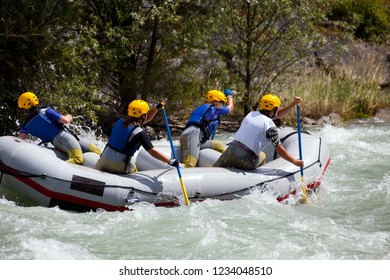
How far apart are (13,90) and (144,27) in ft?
11.4

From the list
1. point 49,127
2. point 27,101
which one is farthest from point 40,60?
point 49,127

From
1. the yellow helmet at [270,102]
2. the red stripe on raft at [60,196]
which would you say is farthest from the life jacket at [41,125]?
the yellow helmet at [270,102]

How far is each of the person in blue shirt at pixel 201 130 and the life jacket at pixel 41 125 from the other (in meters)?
1.84

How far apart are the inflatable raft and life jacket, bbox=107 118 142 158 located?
1.11 feet

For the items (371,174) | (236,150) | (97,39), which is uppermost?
(97,39)

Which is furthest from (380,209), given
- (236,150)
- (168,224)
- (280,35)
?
(280,35)

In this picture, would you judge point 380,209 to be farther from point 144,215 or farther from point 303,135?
point 144,215

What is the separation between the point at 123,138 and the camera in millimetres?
8789

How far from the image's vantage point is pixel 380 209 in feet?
30.0

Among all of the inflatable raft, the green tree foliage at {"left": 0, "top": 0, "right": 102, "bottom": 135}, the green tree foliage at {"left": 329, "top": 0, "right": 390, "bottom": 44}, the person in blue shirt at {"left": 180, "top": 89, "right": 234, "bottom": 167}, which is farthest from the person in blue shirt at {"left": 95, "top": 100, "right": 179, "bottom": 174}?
the green tree foliage at {"left": 329, "top": 0, "right": 390, "bottom": 44}

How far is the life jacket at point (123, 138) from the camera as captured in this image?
875 cm

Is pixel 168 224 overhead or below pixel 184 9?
below

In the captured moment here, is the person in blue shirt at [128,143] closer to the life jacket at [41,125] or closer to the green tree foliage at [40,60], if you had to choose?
the life jacket at [41,125]

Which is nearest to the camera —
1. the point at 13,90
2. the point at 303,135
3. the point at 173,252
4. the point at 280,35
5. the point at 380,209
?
the point at 173,252
